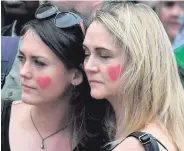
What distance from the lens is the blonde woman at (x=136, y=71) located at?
1.97m

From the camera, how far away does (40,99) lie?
227cm

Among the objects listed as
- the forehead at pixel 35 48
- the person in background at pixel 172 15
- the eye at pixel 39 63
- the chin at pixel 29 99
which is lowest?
the person in background at pixel 172 15

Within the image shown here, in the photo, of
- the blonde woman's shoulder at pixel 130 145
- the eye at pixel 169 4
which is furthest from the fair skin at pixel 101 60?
the eye at pixel 169 4

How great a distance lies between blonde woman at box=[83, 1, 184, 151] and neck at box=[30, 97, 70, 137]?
0.39 metres

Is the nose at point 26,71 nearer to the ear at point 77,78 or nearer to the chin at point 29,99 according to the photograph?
the chin at point 29,99

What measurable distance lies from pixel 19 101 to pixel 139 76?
2.51 feet

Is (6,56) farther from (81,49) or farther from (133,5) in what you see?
(133,5)

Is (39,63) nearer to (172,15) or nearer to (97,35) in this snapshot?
(97,35)

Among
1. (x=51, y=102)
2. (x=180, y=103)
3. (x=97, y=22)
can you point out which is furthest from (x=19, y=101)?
(x=180, y=103)

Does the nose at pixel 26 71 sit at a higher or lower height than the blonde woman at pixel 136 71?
lower

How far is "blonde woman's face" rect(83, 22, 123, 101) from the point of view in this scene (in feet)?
6.57

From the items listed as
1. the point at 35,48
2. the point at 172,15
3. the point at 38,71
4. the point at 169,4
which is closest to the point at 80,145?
the point at 38,71

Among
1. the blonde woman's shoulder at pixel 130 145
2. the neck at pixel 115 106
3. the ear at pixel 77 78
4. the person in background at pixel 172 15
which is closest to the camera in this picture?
the blonde woman's shoulder at pixel 130 145

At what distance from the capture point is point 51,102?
236 cm
